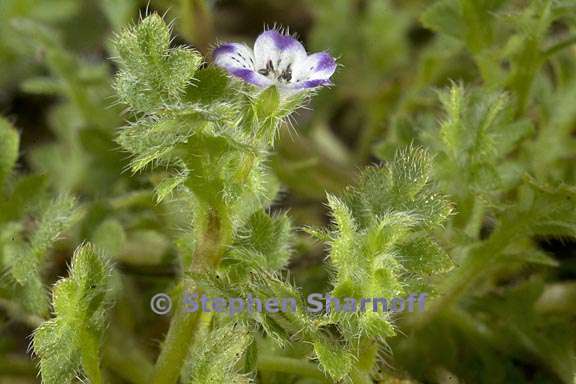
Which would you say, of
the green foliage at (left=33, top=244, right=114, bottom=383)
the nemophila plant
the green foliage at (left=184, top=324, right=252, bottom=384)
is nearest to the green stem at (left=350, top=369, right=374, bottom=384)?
the nemophila plant

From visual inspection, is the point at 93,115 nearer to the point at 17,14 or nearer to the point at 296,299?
the point at 17,14

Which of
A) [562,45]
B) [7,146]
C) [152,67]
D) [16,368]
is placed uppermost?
[562,45]

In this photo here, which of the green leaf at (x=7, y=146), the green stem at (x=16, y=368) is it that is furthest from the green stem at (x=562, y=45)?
the green stem at (x=16, y=368)

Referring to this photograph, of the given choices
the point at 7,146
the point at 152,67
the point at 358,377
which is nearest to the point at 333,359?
the point at 358,377

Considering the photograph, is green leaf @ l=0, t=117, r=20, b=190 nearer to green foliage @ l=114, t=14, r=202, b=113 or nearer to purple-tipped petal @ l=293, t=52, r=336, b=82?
green foliage @ l=114, t=14, r=202, b=113

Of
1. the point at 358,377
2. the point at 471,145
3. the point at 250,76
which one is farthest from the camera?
the point at 471,145

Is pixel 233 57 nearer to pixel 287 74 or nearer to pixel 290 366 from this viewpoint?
pixel 287 74

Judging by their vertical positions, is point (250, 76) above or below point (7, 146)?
above
